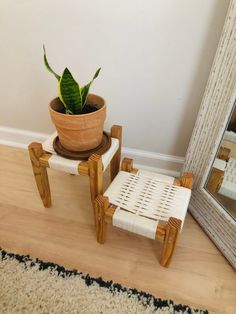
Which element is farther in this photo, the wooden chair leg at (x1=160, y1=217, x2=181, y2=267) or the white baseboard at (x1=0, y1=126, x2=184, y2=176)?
the white baseboard at (x1=0, y1=126, x2=184, y2=176)

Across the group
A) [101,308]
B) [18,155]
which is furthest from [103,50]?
[101,308]

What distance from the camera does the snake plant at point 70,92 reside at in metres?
0.81

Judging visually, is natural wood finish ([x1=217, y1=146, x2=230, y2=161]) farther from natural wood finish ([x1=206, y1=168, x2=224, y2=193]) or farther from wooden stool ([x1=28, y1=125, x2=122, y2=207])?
wooden stool ([x1=28, y1=125, x2=122, y2=207])

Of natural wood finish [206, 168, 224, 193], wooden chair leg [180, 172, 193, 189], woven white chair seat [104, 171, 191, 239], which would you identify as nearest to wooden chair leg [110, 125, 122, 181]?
woven white chair seat [104, 171, 191, 239]

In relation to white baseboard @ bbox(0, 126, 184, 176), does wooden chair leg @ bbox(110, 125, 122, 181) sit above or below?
above

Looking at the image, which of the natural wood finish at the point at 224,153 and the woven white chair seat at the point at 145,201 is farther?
the natural wood finish at the point at 224,153

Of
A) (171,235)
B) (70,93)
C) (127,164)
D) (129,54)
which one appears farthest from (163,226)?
(129,54)

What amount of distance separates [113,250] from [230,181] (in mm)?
569

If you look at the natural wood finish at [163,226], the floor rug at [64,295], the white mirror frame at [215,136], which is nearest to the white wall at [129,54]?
the white mirror frame at [215,136]

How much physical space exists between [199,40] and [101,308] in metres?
1.08

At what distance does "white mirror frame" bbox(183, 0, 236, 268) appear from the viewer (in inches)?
32.7

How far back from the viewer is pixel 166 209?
88 centimetres

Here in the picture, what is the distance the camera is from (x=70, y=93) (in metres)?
0.85

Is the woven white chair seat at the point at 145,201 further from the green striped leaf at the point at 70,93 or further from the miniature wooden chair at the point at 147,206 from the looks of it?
the green striped leaf at the point at 70,93
